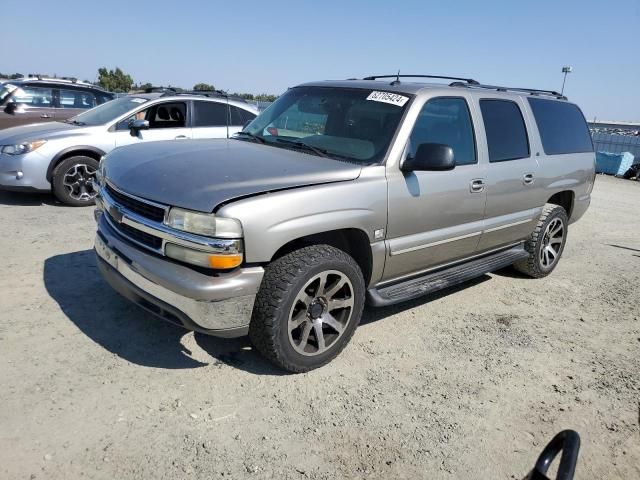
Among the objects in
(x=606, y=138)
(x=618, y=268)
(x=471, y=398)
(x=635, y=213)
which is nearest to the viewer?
(x=471, y=398)

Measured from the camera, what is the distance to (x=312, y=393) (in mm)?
3053

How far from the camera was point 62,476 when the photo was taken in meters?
2.27

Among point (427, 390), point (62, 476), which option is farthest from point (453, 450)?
point (62, 476)

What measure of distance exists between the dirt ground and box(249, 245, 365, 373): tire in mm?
180

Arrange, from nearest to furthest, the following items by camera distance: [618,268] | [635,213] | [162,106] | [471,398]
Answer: [471,398]
[618,268]
[162,106]
[635,213]

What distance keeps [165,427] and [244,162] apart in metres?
1.66

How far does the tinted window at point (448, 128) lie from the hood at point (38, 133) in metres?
5.19

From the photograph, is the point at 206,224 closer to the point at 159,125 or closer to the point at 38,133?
the point at 38,133

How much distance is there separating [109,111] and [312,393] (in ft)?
20.3

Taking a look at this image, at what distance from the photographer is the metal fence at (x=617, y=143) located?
18.9 metres

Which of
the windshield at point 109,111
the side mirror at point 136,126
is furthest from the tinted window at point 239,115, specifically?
the side mirror at point 136,126

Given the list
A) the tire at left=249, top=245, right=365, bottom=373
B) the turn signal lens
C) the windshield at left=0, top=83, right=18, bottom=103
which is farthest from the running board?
the windshield at left=0, top=83, right=18, bottom=103

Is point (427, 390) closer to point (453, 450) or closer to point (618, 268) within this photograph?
point (453, 450)

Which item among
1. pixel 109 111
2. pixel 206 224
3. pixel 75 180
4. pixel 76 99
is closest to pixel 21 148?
pixel 75 180
